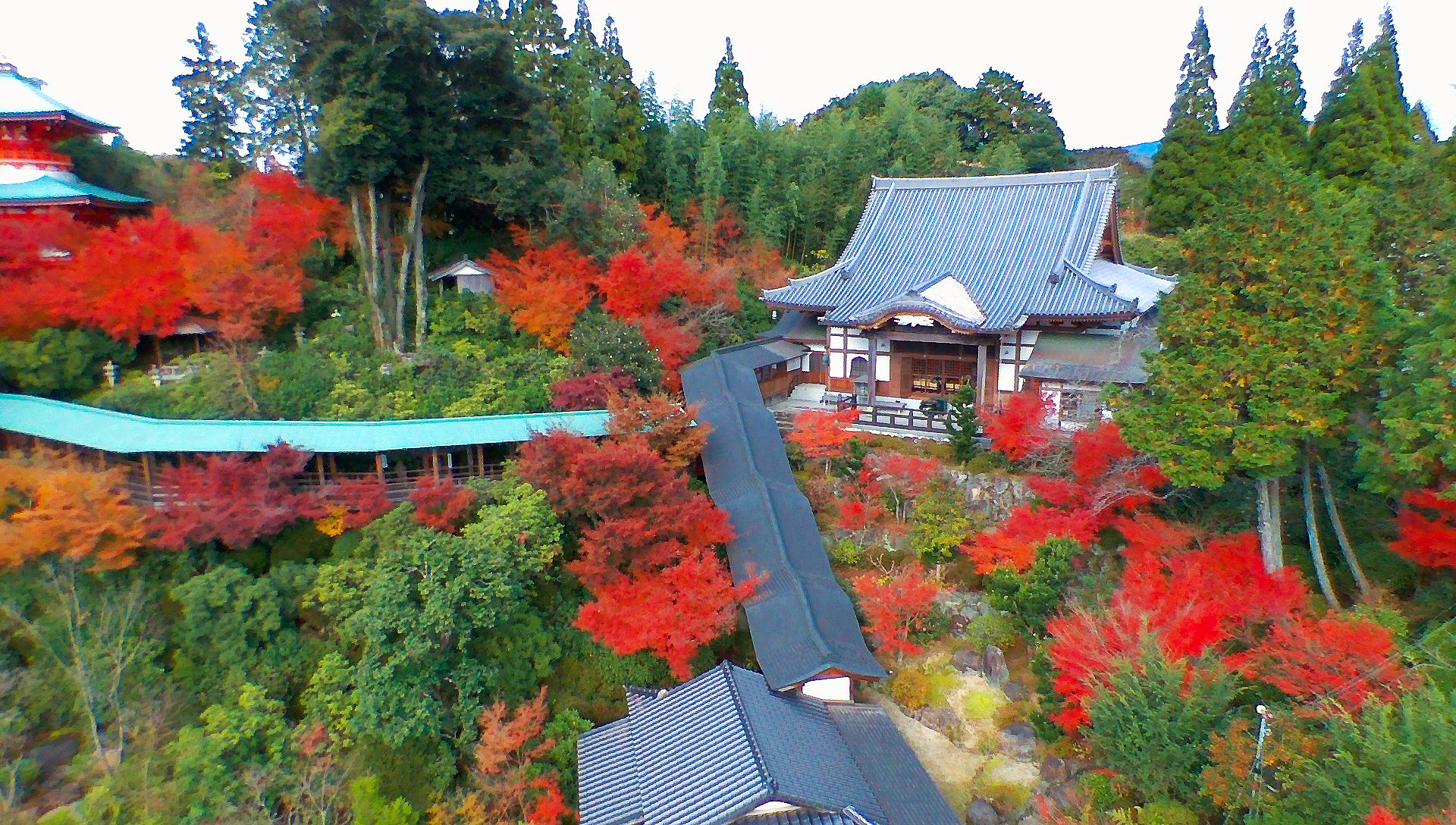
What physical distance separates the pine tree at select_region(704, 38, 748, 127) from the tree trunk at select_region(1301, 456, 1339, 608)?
28902 mm

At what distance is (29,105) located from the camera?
19.6 metres

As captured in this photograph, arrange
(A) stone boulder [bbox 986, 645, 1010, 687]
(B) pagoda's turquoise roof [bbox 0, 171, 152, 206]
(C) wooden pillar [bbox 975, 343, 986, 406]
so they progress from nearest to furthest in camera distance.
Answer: (A) stone boulder [bbox 986, 645, 1010, 687] → (C) wooden pillar [bbox 975, 343, 986, 406] → (B) pagoda's turquoise roof [bbox 0, 171, 152, 206]

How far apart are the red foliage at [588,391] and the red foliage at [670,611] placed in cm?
526

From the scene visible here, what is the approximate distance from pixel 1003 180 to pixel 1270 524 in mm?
12443

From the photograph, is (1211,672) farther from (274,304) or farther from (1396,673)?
(274,304)

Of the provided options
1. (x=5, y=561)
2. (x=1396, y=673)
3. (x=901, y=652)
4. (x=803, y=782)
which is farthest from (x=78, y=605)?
(x=1396, y=673)

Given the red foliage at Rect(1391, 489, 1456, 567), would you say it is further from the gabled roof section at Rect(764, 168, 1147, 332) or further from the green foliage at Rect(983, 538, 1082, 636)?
the gabled roof section at Rect(764, 168, 1147, 332)

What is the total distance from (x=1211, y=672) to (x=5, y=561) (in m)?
17.9

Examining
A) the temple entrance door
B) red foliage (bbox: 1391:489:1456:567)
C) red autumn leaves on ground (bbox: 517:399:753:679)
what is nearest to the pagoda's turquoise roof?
red autumn leaves on ground (bbox: 517:399:753:679)

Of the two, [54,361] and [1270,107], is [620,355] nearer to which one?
[54,361]

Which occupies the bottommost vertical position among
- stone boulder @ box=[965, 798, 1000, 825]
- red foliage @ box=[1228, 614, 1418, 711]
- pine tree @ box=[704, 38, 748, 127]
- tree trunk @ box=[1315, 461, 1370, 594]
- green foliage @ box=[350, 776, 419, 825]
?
stone boulder @ box=[965, 798, 1000, 825]

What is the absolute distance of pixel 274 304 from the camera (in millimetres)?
17719

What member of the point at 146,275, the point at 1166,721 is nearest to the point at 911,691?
the point at 1166,721

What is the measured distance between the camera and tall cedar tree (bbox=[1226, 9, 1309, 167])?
28172mm
